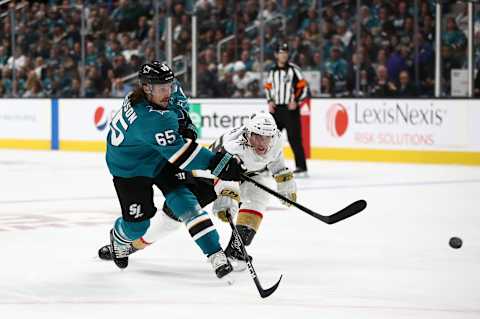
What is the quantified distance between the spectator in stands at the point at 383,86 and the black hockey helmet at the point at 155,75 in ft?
25.9

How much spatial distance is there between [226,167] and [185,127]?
61 centimetres

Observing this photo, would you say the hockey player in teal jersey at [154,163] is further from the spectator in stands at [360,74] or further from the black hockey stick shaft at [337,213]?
the spectator in stands at [360,74]

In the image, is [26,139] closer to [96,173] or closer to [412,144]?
[96,173]

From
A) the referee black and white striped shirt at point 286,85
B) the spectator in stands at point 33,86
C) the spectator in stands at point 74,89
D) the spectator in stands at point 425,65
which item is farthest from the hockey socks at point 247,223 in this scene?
Result: the spectator in stands at point 33,86

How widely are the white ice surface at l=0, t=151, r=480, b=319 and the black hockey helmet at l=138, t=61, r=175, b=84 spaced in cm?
89

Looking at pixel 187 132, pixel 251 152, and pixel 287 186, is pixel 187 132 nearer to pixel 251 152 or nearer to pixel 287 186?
pixel 251 152

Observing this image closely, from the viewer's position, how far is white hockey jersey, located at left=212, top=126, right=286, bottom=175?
4.96 metres

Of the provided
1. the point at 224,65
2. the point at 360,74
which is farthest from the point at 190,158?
the point at 224,65

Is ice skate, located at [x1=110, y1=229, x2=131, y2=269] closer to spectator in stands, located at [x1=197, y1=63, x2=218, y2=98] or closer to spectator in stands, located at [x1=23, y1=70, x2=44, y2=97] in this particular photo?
spectator in stands, located at [x1=197, y1=63, x2=218, y2=98]

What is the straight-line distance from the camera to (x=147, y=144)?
4.66 m

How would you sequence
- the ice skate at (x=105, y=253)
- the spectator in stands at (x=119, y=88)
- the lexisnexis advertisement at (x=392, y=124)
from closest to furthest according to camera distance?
1. the ice skate at (x=105, y=253)
2. the lexisnexis advertisement at (x=392, y=124)
3. the spectator in stands at (x=119, y=88)

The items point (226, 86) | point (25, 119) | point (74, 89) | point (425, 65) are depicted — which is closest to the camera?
point (425, 65)

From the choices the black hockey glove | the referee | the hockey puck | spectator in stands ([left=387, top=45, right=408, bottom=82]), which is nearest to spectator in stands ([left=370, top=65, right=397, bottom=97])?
spectator in stands ([left=387, top=45, right=408, bottom=82])

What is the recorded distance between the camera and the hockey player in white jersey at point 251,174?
189 inches
